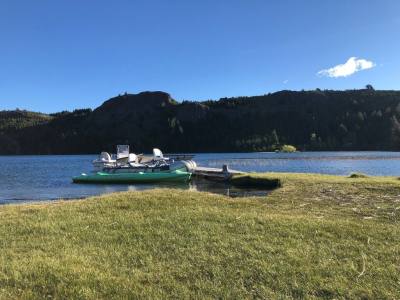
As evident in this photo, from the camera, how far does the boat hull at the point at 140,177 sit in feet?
179

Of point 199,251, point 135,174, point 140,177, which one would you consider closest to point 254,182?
point 140,177

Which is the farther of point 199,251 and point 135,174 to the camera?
point 135,174

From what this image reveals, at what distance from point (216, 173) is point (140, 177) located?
8596mm

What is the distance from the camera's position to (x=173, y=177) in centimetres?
5441

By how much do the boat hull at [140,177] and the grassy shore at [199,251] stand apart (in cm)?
3854

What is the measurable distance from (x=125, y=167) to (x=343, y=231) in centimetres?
5488

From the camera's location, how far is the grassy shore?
324 inches

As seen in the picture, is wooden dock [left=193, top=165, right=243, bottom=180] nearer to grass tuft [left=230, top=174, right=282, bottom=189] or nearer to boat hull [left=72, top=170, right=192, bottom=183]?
grass tuft [left=230, top=174, right=282, bottom=189]

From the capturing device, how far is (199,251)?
10.2 metres

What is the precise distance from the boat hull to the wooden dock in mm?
2686

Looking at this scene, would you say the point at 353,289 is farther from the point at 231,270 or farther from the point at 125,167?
the point at 125,167

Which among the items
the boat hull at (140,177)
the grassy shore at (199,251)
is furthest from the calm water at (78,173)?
the grassy shore at (199,251)

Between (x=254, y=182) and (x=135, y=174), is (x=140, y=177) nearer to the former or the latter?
(x=135, y=174)

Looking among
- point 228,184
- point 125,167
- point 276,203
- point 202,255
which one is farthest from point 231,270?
point 125,167
